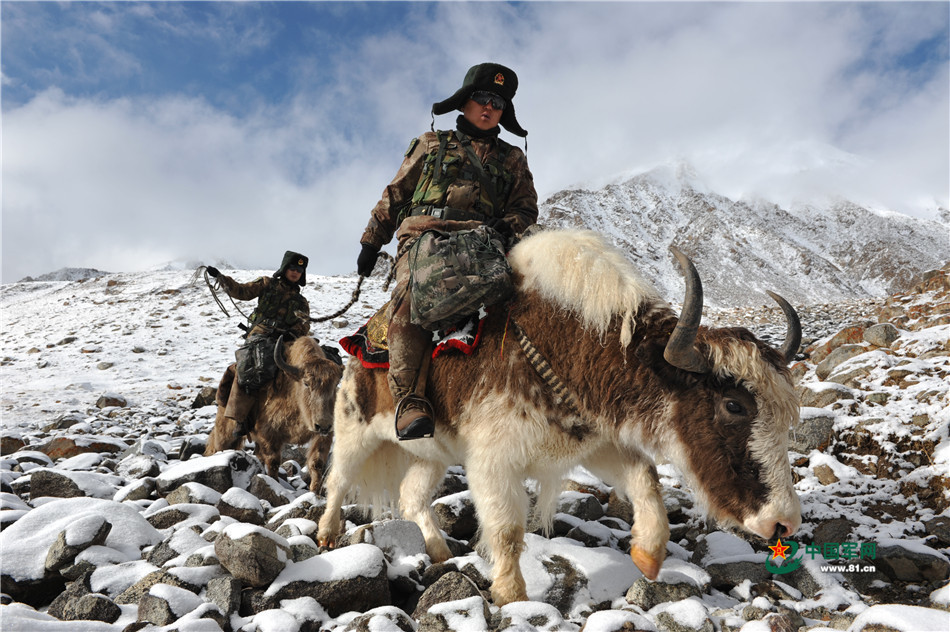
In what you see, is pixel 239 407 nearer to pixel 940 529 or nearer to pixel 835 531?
pixel 835 531

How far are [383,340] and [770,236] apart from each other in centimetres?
9497

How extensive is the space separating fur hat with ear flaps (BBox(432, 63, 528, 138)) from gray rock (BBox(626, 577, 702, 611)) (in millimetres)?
3310

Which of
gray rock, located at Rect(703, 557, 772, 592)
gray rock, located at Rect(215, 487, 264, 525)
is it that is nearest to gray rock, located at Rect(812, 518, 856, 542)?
gray rock, located at Rect(703, 557, 772, 592)

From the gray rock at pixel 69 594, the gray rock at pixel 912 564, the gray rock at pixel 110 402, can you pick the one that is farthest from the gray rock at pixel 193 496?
the gray rock at pixel 110 402

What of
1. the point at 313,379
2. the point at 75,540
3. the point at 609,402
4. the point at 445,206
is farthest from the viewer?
the point at 313,379

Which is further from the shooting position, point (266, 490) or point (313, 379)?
point (313, 379)

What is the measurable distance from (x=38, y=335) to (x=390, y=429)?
72.5ft

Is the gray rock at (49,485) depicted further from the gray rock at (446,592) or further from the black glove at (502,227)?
the black glove at (502,227)

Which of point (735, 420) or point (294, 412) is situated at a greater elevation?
point (294, 412)

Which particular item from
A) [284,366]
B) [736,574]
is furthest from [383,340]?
[284,366]

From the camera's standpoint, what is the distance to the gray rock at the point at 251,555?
285 cm

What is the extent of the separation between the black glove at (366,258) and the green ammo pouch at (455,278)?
87 centimetres

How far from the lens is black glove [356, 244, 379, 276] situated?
4.06m

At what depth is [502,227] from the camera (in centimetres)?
382
